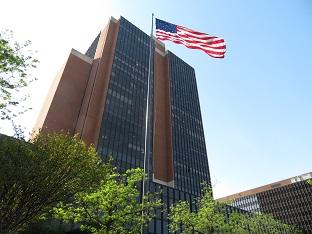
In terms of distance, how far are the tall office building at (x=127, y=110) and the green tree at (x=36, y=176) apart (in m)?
49.2

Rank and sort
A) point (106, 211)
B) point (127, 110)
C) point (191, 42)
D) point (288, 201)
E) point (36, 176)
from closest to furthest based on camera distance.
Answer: point (36, 176) < point (191, 42) < point (106, 211) < point (127, 110) < point (288, 201)

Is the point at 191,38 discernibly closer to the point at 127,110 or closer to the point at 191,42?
the point at 191,42

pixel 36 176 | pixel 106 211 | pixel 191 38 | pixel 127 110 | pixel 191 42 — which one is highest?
pixel 127 110

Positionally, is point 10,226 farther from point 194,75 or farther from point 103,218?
point 194,75

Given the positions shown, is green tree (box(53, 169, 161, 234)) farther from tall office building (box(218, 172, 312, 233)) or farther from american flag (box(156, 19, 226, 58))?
tall office building (box(218, 172, 312, 233))

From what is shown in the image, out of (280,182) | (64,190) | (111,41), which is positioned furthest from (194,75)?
(64,190)

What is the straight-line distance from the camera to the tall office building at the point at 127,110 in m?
75.0

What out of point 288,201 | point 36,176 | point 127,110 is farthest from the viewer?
point 288,201

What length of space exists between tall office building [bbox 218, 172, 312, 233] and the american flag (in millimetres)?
101008

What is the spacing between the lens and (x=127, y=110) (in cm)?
8319

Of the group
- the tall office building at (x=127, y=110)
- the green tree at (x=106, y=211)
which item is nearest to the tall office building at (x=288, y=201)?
the tall office building at (x=127, y=110)

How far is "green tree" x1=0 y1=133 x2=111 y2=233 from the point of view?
18.3 metres

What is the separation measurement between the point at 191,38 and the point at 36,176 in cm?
1647

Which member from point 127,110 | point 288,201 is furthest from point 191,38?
point 288,201
